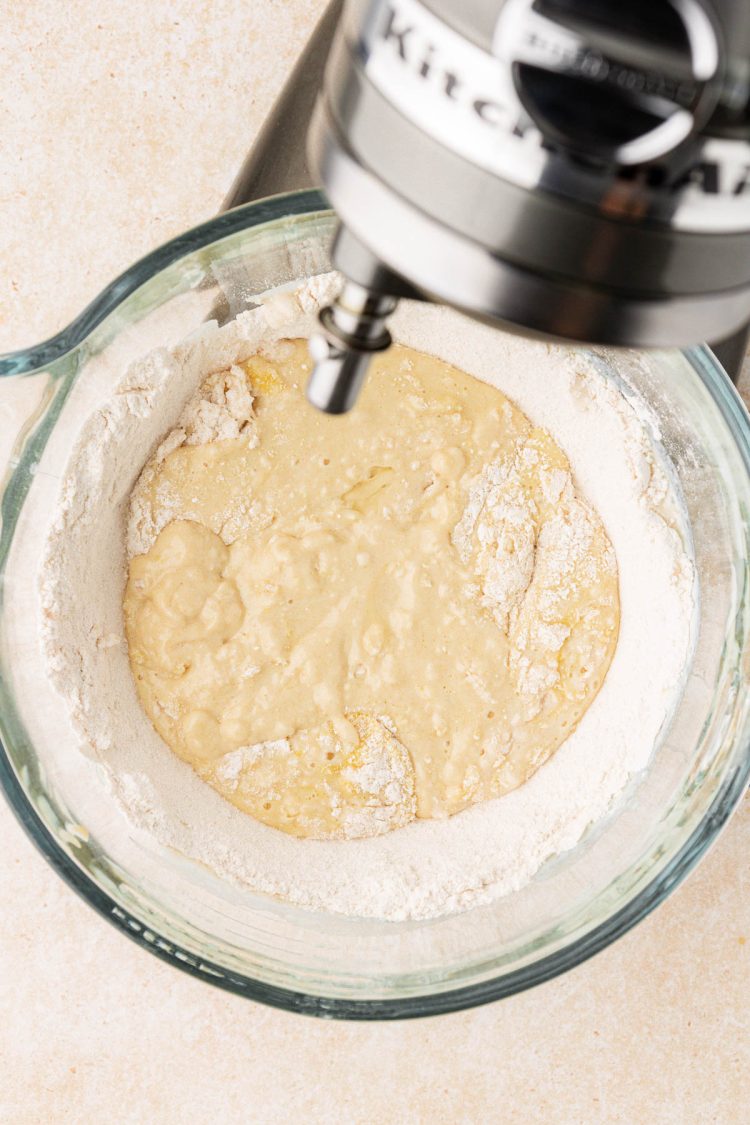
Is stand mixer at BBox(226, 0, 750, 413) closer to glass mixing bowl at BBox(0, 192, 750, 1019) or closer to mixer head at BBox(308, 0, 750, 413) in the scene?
mixer head at BBox(308, 0, 750, 413)

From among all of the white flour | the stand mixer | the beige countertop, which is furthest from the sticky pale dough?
the stand mixer

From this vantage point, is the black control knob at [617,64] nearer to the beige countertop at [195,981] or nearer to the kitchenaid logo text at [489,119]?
the kitchenaid logo text at [489,119]

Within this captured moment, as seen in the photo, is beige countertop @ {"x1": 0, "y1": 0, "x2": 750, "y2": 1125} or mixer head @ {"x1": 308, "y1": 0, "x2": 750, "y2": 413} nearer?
mixer head @ {"x1": 308, "y1": 0, "x2": 750, "y2": 413}

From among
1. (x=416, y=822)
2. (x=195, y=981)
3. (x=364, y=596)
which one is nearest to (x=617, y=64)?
(x=364, y=596)

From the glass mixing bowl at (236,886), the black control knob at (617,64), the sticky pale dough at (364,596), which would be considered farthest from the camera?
the sticky pale dough at (364,596)

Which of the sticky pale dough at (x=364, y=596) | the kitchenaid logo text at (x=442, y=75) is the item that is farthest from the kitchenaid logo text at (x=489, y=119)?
the sticky pale dough at (x=364, y=596)

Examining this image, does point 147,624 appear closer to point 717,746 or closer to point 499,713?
point 499,713

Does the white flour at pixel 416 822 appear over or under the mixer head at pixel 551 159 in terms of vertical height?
under
